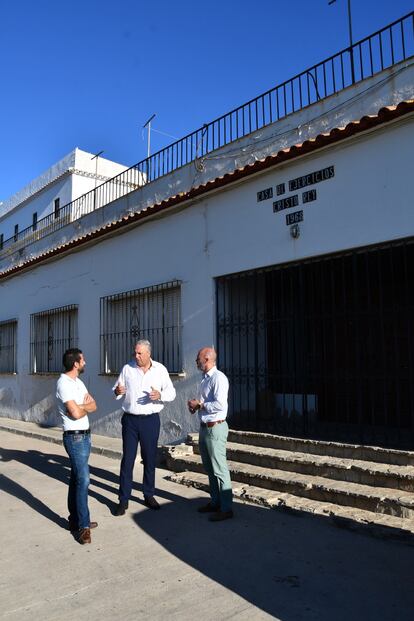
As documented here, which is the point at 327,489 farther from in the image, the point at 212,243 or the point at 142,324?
the point at 142,324

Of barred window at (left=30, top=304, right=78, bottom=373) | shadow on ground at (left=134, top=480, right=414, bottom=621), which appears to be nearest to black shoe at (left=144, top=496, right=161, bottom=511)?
shadow on ground at (left=134, top=480, right=414, bottom=621)

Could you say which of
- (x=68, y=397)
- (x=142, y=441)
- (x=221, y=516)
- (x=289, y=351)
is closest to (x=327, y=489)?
(x=221, y=516)

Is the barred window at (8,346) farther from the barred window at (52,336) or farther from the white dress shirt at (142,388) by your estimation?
the white dress shirt at (142,388)

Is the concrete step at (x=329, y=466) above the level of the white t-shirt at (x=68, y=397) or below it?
below

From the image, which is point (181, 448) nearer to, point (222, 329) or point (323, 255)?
point (222, 329)

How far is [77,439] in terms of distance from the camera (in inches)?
176

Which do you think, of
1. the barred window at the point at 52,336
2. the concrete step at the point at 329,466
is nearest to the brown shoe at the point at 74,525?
the concrete step at the point at 329,466

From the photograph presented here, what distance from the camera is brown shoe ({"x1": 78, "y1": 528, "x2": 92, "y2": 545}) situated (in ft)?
14.2

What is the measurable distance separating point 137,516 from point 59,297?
7350mm

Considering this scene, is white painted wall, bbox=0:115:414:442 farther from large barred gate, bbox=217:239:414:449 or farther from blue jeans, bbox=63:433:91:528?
blue jeans, bbox=63:433:91:528

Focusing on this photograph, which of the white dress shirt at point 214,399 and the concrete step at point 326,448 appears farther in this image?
the concrete step at point 326,448

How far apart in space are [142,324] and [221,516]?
15.7 feet

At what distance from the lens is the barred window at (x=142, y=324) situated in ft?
27.6

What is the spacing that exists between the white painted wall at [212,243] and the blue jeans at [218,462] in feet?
8.34
